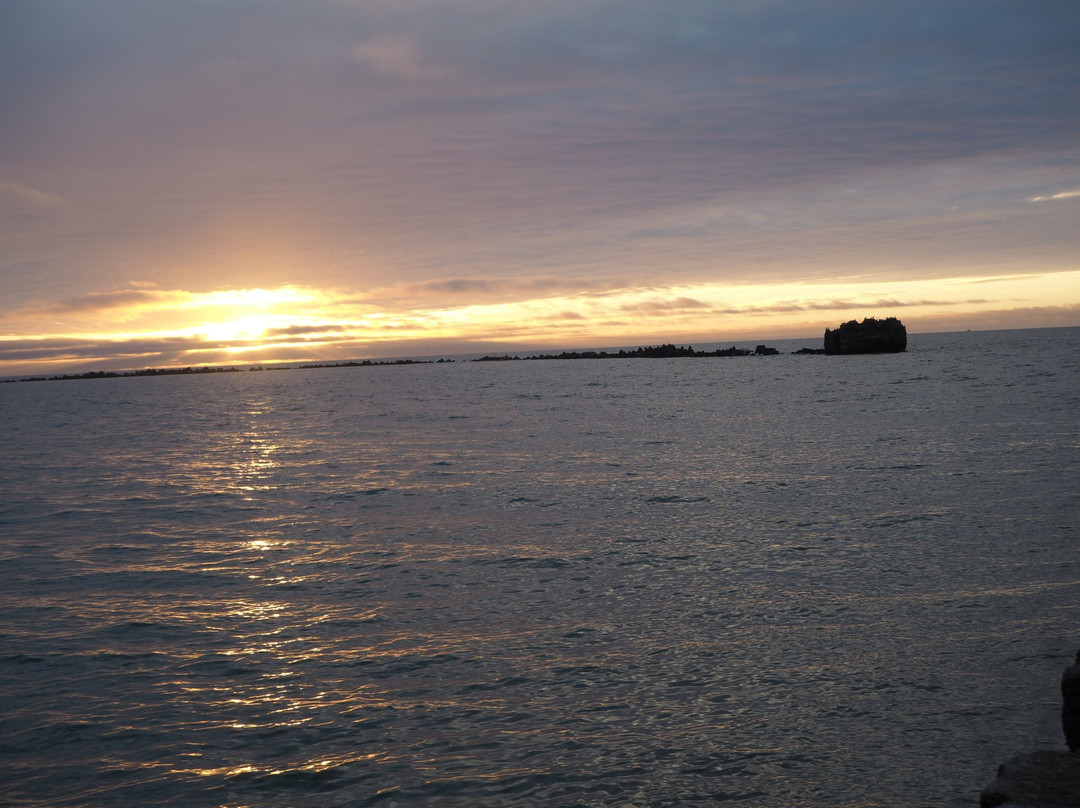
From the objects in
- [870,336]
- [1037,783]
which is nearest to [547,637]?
[1037,783]

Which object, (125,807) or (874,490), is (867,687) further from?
(874,490)

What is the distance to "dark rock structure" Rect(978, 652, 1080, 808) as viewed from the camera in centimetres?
510

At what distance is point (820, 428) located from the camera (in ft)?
127

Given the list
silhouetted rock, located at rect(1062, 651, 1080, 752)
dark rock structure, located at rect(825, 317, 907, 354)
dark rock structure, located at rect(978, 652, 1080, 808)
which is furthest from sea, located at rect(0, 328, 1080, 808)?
dark rock structure, located at rect(825, 317, 907, 354)

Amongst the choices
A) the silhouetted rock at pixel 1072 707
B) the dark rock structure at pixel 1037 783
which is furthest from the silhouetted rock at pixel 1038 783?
the silhouetted rock at pixel 1072 707

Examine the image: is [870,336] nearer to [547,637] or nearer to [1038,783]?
[547,637]

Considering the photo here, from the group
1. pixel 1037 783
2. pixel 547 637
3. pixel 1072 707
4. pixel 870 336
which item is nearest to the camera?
pixel 1037 783

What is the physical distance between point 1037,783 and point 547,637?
21.0 ft

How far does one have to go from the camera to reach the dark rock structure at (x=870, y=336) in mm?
160000

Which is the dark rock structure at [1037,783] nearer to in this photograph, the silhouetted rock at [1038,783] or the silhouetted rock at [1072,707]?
the silhouetted rock at [1038,783]

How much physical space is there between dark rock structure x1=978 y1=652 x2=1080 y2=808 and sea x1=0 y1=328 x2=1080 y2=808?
128cm

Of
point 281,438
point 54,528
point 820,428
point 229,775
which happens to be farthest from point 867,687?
point 281,438

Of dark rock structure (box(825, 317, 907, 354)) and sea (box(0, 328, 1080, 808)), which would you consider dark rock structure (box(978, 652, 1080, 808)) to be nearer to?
sea (box(0, 328, 1080, 808))

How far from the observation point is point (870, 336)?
160 meters
